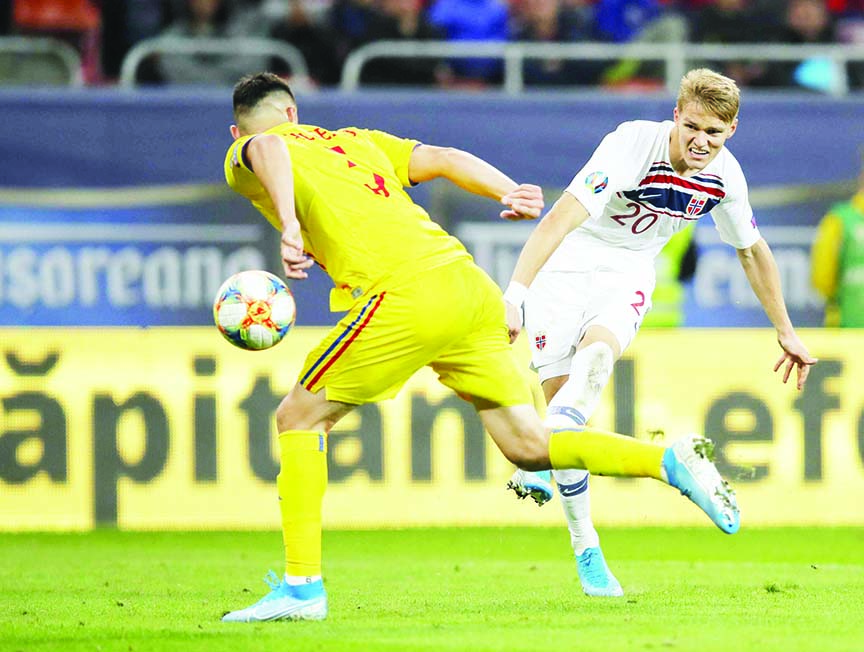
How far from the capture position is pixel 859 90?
14570 mm

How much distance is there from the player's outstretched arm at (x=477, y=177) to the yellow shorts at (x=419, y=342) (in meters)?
0.32

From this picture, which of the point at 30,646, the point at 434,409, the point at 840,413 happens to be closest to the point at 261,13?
the point at 434,409

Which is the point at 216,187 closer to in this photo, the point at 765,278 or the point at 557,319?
the point at 557,319

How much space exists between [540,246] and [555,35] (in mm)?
8348

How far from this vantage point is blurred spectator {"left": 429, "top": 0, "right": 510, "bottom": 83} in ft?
46.3

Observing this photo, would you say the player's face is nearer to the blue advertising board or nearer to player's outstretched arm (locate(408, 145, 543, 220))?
player's outstretched arm (locate(408, 145, 543, 220))

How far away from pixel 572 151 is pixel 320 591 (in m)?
8.50

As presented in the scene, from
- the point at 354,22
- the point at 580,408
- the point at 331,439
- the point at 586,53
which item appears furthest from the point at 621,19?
the point at 580,408

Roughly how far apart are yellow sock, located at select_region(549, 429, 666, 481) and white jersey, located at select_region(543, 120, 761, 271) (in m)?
1.06

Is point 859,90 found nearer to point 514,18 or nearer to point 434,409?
point 514,18

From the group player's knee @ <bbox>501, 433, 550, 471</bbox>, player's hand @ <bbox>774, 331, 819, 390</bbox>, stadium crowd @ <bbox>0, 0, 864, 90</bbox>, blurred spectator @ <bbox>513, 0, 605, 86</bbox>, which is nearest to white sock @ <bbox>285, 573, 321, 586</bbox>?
player's knee @ <bbox>501, 433, 550, 471</bbox>

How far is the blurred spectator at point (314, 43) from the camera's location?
551 inches

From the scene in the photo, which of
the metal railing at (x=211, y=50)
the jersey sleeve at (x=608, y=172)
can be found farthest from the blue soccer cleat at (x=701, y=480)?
the metal railing at (x=211, y=50)

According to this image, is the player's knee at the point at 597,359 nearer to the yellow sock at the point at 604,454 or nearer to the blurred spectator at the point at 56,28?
the yellow sock at the point at 604,454
